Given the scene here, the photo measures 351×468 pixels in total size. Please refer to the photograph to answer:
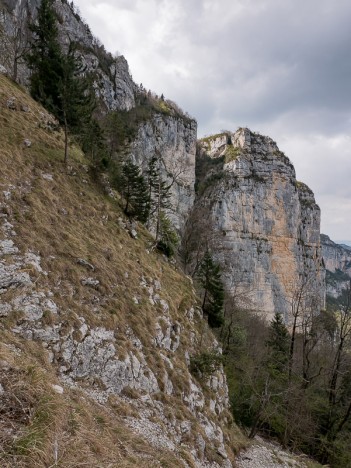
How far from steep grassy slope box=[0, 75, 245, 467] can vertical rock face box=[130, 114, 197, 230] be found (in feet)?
159

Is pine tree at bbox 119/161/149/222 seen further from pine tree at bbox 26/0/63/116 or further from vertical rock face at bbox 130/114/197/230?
vertical rock face at bbox 130/114/197/230

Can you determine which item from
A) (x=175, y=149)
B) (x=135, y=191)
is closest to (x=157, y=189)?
(x=135, y=191)

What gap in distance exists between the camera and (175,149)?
79.3 metres

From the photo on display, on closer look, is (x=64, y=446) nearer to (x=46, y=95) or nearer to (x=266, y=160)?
(x=46, y=95)

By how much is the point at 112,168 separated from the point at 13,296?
57.6 feet

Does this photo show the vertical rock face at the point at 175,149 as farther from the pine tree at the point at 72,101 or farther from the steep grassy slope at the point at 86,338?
the steep grassy slope at the point at 86,338

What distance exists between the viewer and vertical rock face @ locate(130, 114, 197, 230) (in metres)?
69.5

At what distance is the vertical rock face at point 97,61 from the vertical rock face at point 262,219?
33028 millimetres

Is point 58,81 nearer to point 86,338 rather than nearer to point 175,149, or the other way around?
point 86,338

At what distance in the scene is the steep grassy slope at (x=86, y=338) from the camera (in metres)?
5.43

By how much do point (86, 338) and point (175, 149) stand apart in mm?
73464

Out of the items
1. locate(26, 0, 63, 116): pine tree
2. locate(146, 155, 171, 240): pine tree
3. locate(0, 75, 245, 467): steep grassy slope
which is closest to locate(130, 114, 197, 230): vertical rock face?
locate(26, 0, 63, 116): pine tree

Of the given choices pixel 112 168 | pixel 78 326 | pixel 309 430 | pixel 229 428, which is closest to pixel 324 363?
pixel 309 430

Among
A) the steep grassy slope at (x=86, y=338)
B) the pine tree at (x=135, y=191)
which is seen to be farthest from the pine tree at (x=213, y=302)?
the pine tree at (x=135, y=191)
